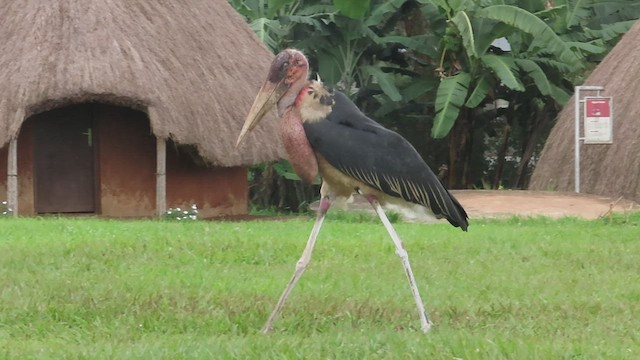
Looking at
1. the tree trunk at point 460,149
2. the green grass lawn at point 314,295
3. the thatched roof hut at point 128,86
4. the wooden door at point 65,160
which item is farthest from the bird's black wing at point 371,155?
the tree trunk at point 460,149

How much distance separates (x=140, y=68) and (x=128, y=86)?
417 millimetres

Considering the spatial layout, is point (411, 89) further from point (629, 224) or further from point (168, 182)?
point (629, 224)

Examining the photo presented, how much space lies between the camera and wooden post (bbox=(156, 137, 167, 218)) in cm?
1452

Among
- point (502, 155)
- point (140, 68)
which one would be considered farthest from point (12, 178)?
point (502, 155)

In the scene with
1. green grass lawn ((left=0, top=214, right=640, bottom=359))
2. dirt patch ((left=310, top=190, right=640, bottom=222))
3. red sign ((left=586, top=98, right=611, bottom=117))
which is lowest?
green grass lawn ((left=0, top=214, right=640, bottom=359))

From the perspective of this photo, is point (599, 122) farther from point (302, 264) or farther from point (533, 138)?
point (302, 264)

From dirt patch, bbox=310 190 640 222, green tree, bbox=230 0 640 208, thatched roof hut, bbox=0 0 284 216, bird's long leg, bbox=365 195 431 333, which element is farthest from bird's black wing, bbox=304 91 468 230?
green tree, bbox=230 0 640 208

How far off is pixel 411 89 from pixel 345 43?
1305 mm

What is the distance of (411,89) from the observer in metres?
18.9

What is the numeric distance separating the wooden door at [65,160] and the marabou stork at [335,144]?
30.8 ft

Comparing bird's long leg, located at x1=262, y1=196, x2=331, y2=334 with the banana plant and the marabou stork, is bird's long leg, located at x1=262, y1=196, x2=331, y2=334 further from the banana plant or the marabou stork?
the banana plant

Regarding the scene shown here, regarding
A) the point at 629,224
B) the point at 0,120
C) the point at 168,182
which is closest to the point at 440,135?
the point at 168,182

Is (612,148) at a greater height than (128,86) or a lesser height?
lesser

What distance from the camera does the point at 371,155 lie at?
5.49 m
